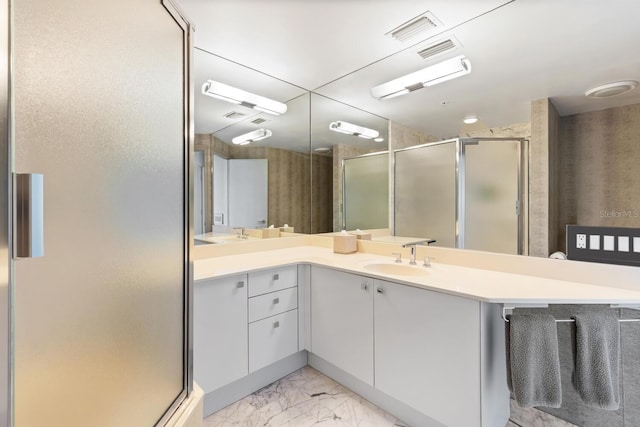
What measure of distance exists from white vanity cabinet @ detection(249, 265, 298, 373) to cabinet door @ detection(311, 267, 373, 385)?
147 millimetres

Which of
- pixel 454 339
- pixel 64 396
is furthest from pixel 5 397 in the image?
pixel 454 339

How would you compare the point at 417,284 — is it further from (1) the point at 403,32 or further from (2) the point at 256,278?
(1) the point at 403,32

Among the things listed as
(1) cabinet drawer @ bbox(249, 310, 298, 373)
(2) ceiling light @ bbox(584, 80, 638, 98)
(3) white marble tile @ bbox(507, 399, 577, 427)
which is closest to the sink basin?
(1) cabinet drawer @ bbox(249, 310, 298, 373)

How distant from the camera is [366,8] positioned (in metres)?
1.49


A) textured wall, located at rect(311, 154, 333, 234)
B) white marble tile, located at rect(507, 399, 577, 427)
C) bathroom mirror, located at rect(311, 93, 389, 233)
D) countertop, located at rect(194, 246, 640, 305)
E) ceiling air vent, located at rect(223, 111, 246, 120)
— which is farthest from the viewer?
textured wall, located at rect(311, 154, 333, 234)

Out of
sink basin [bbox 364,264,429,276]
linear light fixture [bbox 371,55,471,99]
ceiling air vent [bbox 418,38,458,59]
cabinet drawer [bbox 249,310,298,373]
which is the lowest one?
cabinet drawer [bbox 249,310,298,373]

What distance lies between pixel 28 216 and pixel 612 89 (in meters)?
2.01

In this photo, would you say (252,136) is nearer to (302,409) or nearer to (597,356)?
(302,409)

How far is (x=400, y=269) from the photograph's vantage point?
1848 millimetres

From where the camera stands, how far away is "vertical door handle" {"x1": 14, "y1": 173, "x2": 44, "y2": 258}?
41cm

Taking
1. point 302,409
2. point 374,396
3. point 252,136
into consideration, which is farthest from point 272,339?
point 252,136

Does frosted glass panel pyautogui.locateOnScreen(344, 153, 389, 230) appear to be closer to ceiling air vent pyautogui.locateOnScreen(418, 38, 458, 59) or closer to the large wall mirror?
the large wall mirror

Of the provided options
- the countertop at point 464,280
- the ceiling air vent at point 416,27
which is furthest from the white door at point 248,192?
the ceiling air vent at point 416,27

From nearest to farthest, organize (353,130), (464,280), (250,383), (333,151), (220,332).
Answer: (464,280) → (220,332) → (250,383) → (353,130) → (333,151)
